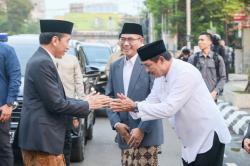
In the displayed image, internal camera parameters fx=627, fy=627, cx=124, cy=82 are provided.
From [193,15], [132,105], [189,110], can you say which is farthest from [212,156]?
[193,15]

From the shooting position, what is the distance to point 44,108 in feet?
16.1

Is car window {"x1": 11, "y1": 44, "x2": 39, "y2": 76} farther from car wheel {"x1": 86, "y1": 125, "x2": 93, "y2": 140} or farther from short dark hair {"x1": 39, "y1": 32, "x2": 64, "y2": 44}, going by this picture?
short dark hair {"x1": 39, "y1": 32, "x2": 64, "y2": 44}

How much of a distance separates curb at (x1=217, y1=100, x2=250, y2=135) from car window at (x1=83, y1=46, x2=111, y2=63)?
4.46 metres

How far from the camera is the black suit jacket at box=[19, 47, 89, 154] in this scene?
487 centimetres

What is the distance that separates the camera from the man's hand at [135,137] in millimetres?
5602

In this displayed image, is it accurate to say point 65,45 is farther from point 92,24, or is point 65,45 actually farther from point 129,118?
point 92,24

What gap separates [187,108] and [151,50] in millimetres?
545

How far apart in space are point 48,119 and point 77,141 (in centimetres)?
410

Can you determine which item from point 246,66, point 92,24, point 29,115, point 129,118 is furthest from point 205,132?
point 92,24

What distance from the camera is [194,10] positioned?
121ft

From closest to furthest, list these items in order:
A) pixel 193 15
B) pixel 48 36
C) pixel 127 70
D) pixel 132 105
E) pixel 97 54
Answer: pixel 48 36
pixel 132 105
pixel 127 70
pixel 97 54
pixel 193 15

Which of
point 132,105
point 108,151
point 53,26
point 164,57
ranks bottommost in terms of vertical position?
point 108,151

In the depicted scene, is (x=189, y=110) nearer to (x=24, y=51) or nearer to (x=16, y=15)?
(x=24, y=51)

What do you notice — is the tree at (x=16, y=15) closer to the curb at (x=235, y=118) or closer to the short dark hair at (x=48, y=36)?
the curb at (x=235, y=118)
